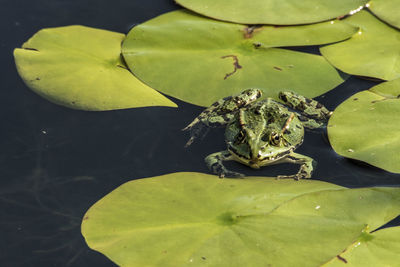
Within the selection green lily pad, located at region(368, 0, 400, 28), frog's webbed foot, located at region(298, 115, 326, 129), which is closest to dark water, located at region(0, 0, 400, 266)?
frog's webbed foot, located at region(298, 115, 326, 129)

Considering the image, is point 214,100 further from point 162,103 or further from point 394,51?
point 394,51

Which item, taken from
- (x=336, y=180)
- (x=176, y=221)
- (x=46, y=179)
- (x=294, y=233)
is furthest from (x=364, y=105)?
(x=46, y=179)

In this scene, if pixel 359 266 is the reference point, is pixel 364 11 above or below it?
above

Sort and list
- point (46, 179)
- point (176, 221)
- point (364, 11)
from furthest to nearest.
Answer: point (364, 11), point (46, 179), point (176, 221)

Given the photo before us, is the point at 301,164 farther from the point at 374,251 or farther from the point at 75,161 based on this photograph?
the point at 75,161

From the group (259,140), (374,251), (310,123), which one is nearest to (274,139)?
(259,140)

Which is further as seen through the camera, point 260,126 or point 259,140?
point 260,126

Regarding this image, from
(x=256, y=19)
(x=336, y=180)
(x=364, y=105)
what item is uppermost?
(x=256, y=19)
